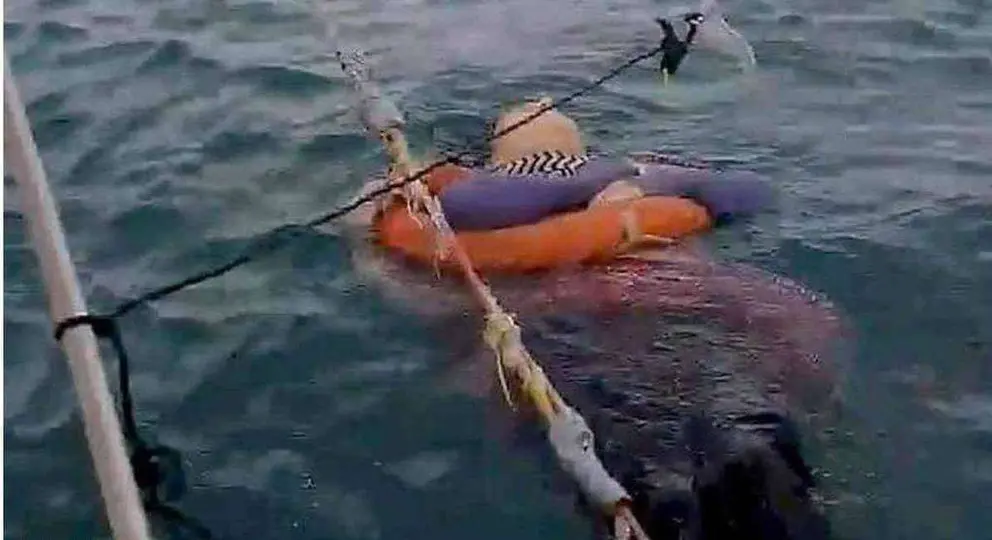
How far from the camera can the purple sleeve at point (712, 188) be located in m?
4.88

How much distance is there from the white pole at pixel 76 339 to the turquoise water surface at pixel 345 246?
1.31 metres

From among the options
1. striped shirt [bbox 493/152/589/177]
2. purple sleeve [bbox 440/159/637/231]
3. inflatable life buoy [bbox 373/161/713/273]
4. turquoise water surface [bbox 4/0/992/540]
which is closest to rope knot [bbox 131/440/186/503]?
turquoise water surface [bbox 4/0/992/540]

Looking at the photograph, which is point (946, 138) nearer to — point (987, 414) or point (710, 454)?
point (987, 414)

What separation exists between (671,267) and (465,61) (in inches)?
95.8

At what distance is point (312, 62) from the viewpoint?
6715 millimetres

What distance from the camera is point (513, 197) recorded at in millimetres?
4746

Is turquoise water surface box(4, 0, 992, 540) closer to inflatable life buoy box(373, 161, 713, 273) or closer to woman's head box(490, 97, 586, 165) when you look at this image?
inflatable life buoy box(373, 161, 713, 273)

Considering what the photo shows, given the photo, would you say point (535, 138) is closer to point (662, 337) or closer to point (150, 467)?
point (662, 337)

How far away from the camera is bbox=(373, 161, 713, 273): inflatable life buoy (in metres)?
4.47

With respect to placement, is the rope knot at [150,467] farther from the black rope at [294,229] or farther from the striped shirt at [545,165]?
the striped shirt at [545,165]

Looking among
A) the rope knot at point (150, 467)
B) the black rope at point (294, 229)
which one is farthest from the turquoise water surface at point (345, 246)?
the rope knot at point (150, 467)

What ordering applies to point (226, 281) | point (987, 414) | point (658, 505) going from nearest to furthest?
point (658, 505) < point (987, 414) < point (226, 281)

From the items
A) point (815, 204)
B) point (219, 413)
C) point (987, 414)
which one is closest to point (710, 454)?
point (987, 414)

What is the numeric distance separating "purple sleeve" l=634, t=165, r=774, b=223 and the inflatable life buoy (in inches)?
4.5
